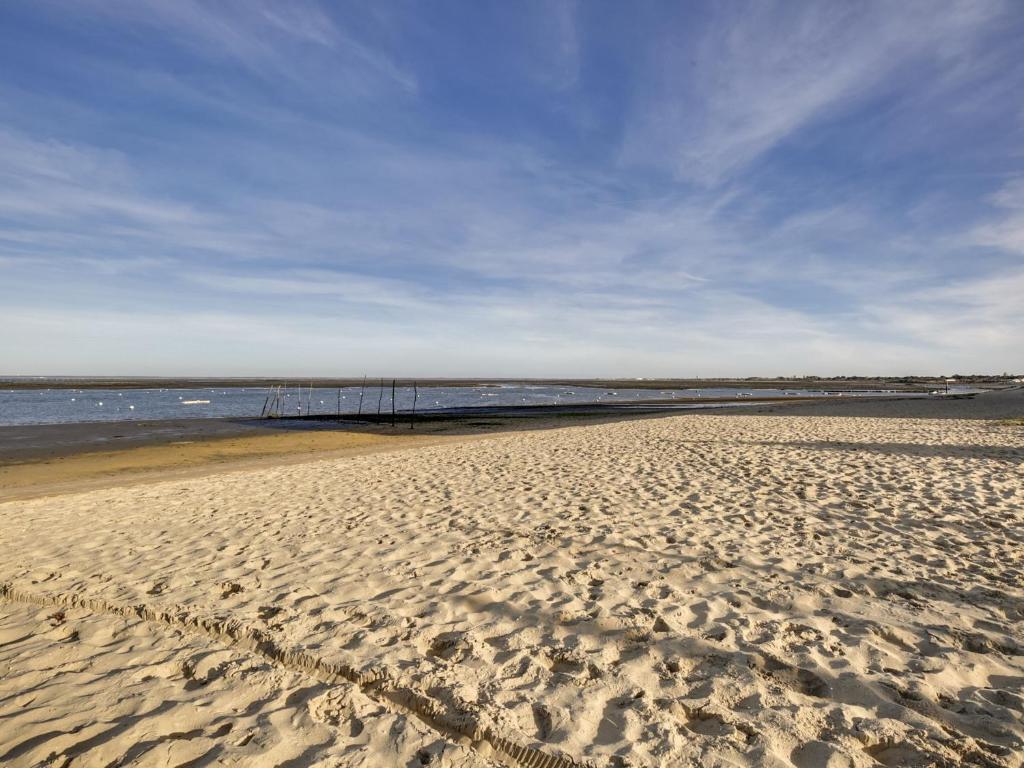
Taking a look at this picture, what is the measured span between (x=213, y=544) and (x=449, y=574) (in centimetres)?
330

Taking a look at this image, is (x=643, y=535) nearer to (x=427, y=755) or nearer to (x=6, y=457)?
(x=427, y=755)

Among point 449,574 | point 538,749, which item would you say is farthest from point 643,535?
point 538,749

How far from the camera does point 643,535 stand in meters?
6.34

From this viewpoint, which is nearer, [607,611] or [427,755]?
[427,755]

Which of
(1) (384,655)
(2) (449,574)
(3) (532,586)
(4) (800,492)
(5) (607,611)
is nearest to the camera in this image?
(1) (384,655)

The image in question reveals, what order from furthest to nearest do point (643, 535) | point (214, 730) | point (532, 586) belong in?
point (643, 535) < point (532, 586) < point (214, 730)

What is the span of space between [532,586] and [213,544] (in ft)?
13.7

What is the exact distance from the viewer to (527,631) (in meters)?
4.11

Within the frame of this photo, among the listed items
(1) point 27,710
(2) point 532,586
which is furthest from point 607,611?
(1) point 27,710

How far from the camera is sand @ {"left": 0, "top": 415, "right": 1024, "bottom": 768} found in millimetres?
2920

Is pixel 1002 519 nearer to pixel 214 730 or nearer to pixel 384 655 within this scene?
pixel 384 655

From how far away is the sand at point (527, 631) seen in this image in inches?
115

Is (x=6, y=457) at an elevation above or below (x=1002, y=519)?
below

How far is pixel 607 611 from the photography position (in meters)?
4.41
